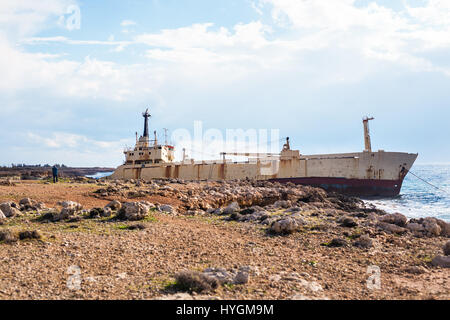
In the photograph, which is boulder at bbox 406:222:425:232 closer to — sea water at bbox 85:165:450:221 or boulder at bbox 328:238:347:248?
boulder at bbox 328:238:347:248

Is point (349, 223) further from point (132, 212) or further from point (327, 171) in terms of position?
point (327, 171)

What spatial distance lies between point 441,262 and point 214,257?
15.0 feet

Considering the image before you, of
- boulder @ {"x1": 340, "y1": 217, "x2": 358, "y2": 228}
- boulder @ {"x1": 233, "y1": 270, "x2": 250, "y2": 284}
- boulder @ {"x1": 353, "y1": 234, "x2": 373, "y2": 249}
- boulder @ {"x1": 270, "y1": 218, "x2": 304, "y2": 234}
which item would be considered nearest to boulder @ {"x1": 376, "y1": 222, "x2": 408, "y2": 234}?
boulder @ {"x1": 340, "y1": 217, "x2": 358, "y2": 228}

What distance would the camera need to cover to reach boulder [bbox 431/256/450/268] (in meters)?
5.80

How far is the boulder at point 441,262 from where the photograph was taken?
19.0ft

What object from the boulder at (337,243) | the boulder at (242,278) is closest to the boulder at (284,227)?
the boulder at (337,243)

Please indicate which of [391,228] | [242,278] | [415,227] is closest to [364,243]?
[391,228]

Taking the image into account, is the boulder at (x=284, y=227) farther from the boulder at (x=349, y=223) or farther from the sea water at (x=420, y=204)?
the sea water at (x=420, y=204)

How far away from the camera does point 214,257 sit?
19.6 ft

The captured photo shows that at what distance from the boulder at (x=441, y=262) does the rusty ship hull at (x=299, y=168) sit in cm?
2674

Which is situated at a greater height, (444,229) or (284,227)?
(284,227)
